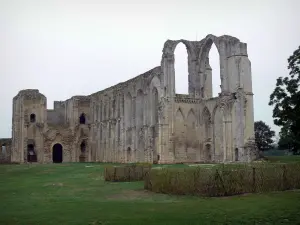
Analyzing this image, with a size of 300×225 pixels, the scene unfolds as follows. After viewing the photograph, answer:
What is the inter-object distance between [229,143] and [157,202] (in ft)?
72.5

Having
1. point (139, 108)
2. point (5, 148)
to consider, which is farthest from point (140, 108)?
point (5, 148)

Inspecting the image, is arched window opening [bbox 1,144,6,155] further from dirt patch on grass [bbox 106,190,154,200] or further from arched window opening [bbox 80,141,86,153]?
dirt patch on grass [bbox 106,190,154,200]

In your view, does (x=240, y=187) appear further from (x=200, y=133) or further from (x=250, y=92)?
(x=200, y=133)

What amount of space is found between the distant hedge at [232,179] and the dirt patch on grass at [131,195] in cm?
96

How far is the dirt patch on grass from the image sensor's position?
47.1 ft

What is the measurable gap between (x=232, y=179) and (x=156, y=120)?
2698 centimetres

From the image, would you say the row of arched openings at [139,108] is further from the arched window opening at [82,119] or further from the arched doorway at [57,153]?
the arched doorway at [57,153]

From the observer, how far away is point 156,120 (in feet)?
135

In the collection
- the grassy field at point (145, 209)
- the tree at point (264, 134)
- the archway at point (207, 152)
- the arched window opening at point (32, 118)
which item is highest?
the arched window opening at point (32, 118)

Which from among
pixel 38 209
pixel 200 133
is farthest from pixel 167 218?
pixel 200 133

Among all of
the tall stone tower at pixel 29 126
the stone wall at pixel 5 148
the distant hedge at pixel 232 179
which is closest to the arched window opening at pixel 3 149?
the stone wall at pixel 5 148

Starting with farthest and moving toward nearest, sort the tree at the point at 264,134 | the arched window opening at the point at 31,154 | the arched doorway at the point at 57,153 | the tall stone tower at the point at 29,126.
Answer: the tree at the point at 264,134, the arched doorway at the point at 57,153, the arched window opening at the point at 31,154, the tall stone tower at the point at 29,126

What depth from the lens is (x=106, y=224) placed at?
9453 mm

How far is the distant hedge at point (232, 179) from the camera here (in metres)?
14.2
